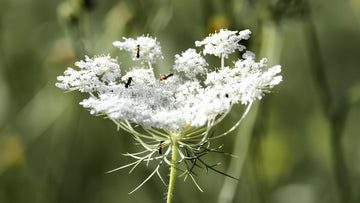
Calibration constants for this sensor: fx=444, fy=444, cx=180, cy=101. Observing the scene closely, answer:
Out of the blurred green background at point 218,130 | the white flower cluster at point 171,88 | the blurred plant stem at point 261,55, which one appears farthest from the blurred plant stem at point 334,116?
the white flower cluster at point 171,88

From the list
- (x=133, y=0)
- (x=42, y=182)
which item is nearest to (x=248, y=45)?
(x=133, y=0)

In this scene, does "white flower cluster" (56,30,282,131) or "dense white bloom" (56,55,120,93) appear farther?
"dense white bloom" (56,55,120,93)

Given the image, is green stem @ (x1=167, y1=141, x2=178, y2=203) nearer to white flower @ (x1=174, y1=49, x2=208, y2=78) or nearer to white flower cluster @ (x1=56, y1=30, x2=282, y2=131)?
white flower cluster @ (x1=56, y1=30, x2=282, y2=131)

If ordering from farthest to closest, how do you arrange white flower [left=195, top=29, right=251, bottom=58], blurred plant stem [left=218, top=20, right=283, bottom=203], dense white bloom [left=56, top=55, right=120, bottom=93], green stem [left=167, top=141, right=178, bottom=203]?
1. blurred plant stem [left=218, top=20, right=283, bottom=203]
2. white flower [left=195, top=29, right=251, bottom=58]
3. dense white bloom [left=56, top=55, right=120, bottom=93]
4. green stem [left=167, top=141, right=178, bottom=203]

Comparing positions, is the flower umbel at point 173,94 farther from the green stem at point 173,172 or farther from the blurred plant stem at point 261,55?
the blurred plant stem at point 261,55

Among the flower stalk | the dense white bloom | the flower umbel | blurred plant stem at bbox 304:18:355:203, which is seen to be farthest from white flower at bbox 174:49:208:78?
blurred plant stem at bbox 304:18:355:203

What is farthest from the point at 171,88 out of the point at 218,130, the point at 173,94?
the point at 218,130

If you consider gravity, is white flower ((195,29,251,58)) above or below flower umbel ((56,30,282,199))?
above
